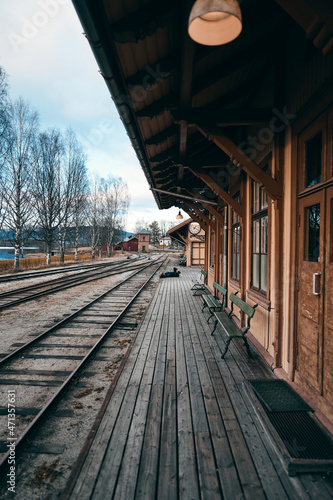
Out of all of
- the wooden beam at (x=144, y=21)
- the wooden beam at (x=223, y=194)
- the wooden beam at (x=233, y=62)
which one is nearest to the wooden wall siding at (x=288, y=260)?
the wooden beam at (x=233, y=62)

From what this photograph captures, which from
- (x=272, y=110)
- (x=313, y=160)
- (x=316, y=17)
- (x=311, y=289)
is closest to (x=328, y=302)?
(x=311, y=289)

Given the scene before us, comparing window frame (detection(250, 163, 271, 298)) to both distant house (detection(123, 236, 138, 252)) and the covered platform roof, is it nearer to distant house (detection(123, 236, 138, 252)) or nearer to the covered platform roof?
the covered platform roof

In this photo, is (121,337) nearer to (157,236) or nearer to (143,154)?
(143,154)

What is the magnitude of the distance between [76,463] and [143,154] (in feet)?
16.3

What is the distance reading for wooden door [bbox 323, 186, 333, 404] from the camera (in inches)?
98.7

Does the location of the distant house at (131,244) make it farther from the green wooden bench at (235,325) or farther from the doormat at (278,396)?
the doormat at (278,396)

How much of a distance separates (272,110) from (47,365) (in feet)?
17.8

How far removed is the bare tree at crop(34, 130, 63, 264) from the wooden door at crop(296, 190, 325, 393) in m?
22.9

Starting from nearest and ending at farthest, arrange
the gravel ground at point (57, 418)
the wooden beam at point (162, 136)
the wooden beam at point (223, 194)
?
the gravel ground at point (57, 418), the wooden beam at point (162, 136), the wooden beam at point (223, 194)

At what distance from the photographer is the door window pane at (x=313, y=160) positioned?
2.89 m

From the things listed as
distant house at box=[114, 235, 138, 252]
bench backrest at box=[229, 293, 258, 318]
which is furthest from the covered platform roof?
distant house at box=[114, 235, 138, 252]

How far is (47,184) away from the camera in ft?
73.5

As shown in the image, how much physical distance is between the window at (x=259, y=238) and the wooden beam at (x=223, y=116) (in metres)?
1.44

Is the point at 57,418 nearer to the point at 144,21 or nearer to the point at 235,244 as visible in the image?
the point at 144,21
